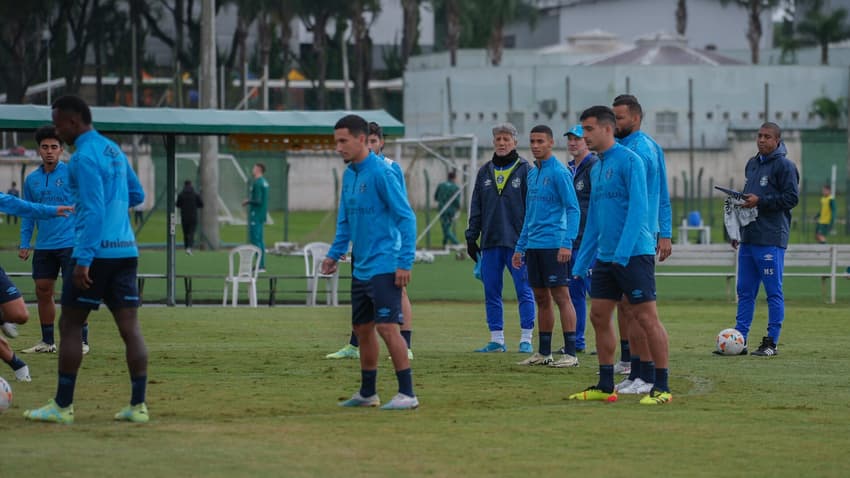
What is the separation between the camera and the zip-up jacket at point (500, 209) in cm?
1455

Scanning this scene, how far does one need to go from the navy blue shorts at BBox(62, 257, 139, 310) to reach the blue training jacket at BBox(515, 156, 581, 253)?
4.84 m

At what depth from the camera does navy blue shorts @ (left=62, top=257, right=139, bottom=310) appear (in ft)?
31.4

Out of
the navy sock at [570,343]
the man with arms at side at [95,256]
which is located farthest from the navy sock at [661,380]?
the man with arms at side at [95,256]

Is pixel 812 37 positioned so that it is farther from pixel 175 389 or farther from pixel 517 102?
pixel 175 389

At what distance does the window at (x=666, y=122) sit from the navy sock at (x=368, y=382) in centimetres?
5848

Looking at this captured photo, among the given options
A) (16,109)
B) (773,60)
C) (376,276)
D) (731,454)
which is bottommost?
(731,454)

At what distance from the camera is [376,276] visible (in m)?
10.3

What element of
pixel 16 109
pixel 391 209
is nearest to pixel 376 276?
pixel 391 209

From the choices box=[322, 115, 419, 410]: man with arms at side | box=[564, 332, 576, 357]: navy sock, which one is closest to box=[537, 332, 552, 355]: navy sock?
box=[564, 332, 576, 357]: navy sock

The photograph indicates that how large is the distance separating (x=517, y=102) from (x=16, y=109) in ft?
163

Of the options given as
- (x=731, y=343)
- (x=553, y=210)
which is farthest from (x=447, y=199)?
(x=553, y=210)

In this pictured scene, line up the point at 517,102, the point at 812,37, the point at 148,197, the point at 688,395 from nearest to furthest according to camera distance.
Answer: the point at 688,395 < the point at 148,197 < the point at 517,102 < the point at 812,37

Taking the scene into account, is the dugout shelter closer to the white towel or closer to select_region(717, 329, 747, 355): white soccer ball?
the white towel

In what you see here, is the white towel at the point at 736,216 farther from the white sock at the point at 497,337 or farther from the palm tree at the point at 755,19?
the palm tree at the point at 755,19
